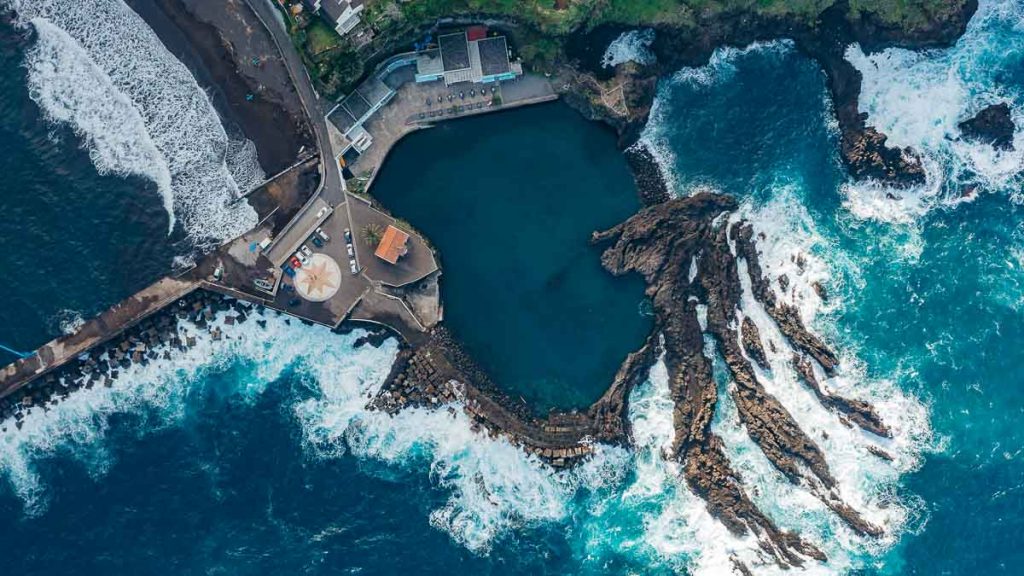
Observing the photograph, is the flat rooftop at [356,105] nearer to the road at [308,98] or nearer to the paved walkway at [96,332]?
the road at [308,98]

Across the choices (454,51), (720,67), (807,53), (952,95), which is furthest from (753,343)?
(454,51)

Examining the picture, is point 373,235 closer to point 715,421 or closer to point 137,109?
point 137,109

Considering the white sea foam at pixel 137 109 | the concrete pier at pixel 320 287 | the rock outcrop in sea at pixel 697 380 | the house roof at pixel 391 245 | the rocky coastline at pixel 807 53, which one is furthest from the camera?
the rock outcrop in sea at pixel 697 380

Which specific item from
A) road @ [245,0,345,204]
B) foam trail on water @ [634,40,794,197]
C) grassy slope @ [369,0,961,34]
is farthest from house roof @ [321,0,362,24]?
foam trail on water @ [634,40,794,197]

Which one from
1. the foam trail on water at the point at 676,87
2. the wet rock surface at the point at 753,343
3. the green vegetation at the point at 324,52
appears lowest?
the green vegetation at the point at 324,52

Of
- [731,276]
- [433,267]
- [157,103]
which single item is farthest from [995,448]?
[157,103]

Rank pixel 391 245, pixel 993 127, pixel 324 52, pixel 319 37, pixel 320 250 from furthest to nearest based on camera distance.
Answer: pixel 993 127
pixel 320 250
pixel 391 245
pixel 319 37
pixel 324 52

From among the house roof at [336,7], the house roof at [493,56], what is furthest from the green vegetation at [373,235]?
the house roof at [336,7]
